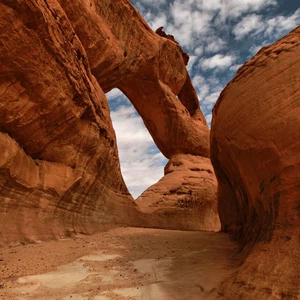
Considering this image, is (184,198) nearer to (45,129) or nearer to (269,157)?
(45,129)

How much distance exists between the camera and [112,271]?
3658mm

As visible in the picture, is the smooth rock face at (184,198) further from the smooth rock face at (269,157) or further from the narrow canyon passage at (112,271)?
the smooth rock face at (269,157)

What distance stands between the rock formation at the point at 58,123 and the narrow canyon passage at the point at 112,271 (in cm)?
80

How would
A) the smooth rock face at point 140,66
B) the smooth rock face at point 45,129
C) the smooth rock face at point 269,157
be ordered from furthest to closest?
the smooth rock face at point 140,66 < the smooth rock face at point 45,129 < the smooth rock face at point 269,157

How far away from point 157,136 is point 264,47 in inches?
426

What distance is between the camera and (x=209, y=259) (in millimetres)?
4164

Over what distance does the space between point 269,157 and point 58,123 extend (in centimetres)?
420

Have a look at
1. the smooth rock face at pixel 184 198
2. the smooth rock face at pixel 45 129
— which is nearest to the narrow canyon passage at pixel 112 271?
the smooth rock face at pixel 45 129

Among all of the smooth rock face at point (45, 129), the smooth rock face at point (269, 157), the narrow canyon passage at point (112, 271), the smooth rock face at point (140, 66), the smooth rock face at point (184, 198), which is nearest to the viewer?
the smooth rock face at point (269, 157)

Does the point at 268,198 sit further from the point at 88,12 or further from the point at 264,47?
the point at 88,12

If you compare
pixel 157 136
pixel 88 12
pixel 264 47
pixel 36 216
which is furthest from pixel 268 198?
pixel 157 136

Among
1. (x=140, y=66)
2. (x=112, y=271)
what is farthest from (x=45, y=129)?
(x=140, y=66)

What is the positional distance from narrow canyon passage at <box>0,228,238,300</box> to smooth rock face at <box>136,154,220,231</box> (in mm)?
5822

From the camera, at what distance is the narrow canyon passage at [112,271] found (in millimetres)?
2820
